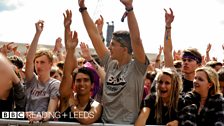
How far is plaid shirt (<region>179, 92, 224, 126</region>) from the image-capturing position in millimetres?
3867

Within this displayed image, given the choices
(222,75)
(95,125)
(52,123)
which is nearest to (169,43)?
(222,75)

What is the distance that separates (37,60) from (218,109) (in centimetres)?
203

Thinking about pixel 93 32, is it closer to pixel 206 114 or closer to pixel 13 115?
pixel 13 115

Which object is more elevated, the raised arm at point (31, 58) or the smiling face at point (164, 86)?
the raised arm at point (31, 58)

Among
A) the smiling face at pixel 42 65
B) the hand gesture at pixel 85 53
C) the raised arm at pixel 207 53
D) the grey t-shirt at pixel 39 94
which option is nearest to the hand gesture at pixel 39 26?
the smiling face at pixel 42 65

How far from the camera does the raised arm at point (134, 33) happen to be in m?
3.76

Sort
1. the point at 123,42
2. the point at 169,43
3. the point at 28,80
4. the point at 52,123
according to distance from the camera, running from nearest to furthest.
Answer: the point at 52,123, the point at 123,42, the point at 28,80, the point at 169,43

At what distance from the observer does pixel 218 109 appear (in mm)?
3914

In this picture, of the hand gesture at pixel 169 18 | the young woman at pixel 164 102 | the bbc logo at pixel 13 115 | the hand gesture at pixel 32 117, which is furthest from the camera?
the hand gesture at pixel 169 18

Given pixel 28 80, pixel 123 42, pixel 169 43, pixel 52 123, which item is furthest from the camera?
pixel 169 43

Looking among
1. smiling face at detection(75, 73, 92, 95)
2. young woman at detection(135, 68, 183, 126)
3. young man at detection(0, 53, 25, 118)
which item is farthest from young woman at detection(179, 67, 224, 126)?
young man at detection(0, 53, 25, 118)

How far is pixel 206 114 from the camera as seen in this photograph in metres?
3.92

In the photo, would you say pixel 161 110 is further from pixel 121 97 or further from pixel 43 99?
pixel 43 99

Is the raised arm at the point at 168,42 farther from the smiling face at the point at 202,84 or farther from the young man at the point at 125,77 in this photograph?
the young man at the point at 125,77
